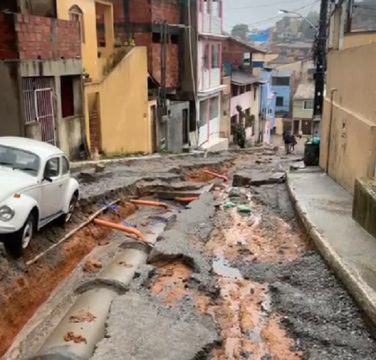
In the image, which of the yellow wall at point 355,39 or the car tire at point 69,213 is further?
the yellow wall at point 355,39

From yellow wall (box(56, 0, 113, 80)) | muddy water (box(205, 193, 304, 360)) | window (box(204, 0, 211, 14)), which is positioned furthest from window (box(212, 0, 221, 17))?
muddy water (box(205, 193, 304, 360))

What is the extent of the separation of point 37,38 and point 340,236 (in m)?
9.73

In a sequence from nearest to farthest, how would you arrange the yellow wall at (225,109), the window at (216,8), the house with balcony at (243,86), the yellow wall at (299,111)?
the window at (216,8), the yellow wall at (225,109), the house with balcony at (243,86), the yellow wall at (299,111)

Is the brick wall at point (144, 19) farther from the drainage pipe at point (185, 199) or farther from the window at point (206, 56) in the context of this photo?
the drainage pipe at point (185, 199)

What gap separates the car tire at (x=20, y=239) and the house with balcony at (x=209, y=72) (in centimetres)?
2017

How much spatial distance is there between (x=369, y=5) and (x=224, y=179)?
8.76 m

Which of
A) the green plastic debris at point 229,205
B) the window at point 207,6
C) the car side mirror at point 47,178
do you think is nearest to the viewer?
the car side mirror at point 47,178

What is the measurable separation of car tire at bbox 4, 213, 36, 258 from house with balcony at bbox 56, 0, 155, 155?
383 inches

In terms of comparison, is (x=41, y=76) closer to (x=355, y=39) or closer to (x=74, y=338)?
(x=74, y=338)

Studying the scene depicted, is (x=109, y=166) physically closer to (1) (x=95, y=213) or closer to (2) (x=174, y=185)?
(2) (x=174, y=185)

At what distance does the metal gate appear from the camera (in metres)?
13.6

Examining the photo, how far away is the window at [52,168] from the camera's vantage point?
8.50m

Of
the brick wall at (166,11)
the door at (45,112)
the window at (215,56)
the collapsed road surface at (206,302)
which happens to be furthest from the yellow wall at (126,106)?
the window at (215,56)

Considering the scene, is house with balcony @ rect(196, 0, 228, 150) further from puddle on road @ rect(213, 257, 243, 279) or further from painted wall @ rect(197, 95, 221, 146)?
puddle on road @ rect(213, 257, 243, 279)
